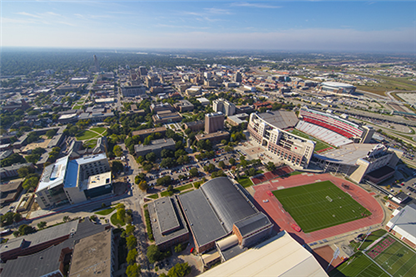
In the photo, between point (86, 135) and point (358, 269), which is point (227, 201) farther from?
point (86, 135)

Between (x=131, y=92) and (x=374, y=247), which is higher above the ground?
(x=131, y=92)

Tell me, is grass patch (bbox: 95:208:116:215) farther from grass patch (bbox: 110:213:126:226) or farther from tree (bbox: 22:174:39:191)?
tree (bbox: 22:174:39:191)

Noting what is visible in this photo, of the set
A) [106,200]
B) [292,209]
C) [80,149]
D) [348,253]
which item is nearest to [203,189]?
[292,209]

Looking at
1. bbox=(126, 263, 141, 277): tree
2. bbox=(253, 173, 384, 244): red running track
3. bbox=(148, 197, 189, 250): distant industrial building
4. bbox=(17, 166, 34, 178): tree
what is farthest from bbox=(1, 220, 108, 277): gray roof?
bbox=(253, 173, 384, 244): red running track

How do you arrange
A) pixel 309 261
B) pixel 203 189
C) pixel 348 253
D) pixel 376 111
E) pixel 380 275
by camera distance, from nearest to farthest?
1. pixel 309 261
2. pixel 380 275
3. pixel 348 253
4. pixel 203 189
5. pixel 376 111

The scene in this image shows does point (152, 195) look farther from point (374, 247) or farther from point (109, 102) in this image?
point (109, 102)

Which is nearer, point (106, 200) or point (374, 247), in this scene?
point (374, 247)
